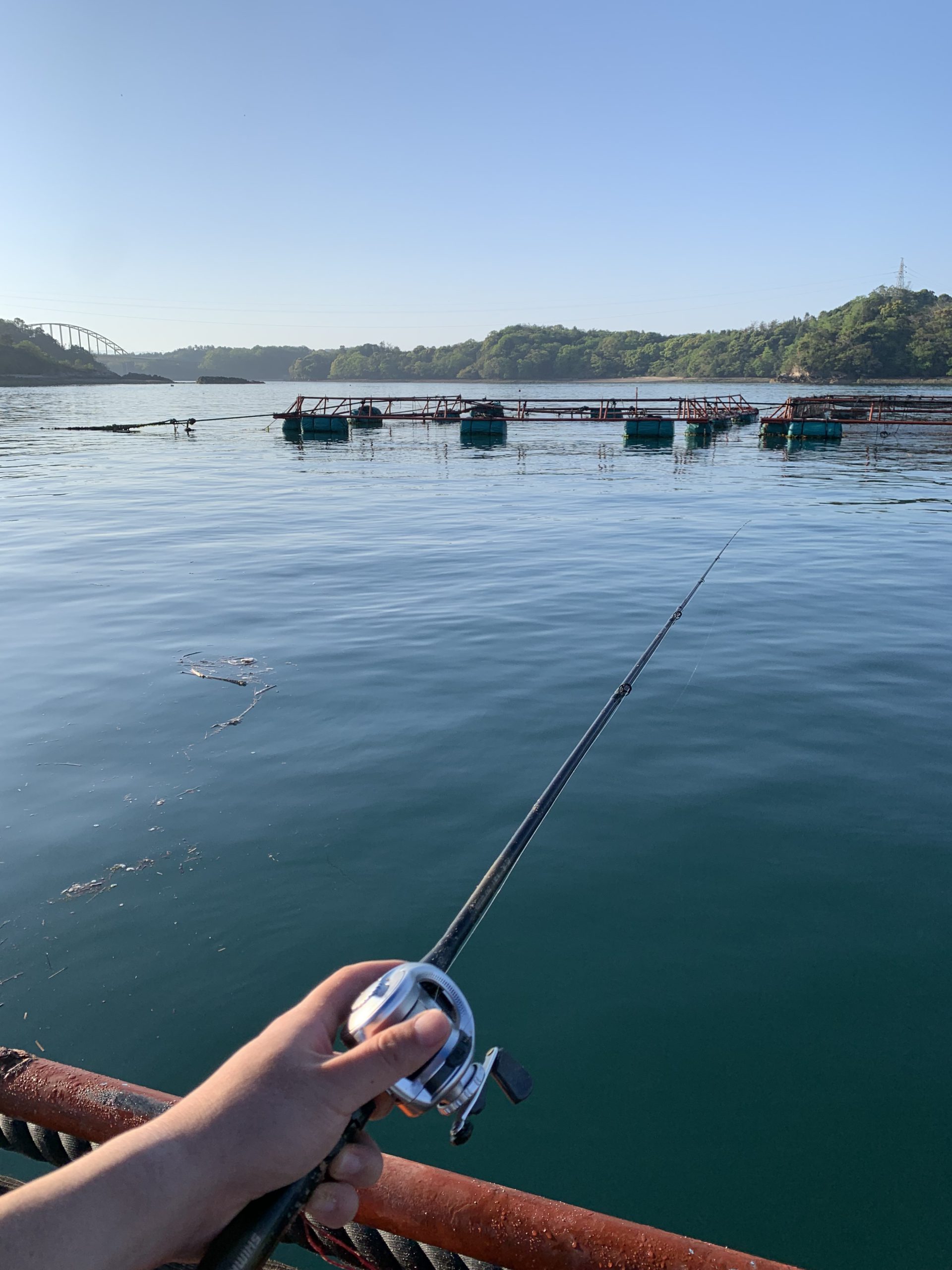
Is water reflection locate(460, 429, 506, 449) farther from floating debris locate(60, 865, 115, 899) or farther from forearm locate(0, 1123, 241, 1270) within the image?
forearm locate(0, 1123, 241, 1270)

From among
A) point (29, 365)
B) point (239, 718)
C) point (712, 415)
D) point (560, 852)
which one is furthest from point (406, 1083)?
point (29, 365)

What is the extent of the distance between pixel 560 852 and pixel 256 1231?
15.0ft

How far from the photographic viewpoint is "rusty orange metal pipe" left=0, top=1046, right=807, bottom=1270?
1.83 meters

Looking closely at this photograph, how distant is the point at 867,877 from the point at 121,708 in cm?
631

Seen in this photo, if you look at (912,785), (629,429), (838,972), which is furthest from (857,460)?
(838,972)

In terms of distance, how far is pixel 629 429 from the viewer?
4822 cm

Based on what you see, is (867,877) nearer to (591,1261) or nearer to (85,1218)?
(591,1261)

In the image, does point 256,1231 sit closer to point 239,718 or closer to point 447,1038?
point 447,1038

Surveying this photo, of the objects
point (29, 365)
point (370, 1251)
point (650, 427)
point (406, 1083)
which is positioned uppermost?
point (29, 365)

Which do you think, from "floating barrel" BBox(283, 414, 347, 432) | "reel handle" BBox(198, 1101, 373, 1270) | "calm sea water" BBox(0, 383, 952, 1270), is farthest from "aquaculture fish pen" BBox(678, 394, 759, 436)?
"reel handle" BBox(198, 1101, 373, 1270)

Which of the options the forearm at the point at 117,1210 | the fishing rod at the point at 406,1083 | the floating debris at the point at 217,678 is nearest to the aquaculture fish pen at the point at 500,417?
the floating debris at the point at 217,678

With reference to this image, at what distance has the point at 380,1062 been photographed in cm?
132

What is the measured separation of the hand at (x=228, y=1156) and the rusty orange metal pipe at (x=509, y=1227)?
613 millimetres

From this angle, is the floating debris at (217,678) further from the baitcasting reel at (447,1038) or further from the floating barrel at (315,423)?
the floating barrel at (315,423)
